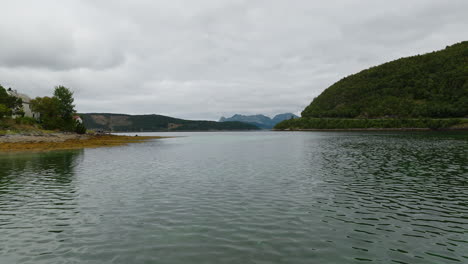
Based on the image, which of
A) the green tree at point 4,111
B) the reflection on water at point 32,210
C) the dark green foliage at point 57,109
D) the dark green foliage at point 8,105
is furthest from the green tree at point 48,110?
Answer: the reflection on water at point 32,210

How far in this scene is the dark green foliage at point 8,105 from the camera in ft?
306

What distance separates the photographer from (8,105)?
10462cm

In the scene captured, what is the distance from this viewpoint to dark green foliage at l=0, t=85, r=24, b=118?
306 feet

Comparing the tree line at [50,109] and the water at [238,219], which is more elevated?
the tree line at [50,109]

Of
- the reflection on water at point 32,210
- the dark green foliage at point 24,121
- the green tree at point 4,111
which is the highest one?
the green tree at point 4,111

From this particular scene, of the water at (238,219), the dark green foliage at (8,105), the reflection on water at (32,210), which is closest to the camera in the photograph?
the water at (238,219)

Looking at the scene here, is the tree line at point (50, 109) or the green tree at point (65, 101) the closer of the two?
the tree line at point (50, 109)

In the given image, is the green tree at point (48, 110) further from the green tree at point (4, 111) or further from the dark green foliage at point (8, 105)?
the green tree at point (4, 111)

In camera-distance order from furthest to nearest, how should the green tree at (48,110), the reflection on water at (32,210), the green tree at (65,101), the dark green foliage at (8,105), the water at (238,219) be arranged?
the green tree at (65,101) < the green tree at (48,110) < the dark green foliage at (8,105) < the reflection on water at (32,210) < the water at (238,219)

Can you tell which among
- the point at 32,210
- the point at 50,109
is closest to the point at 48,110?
the point at 50,109

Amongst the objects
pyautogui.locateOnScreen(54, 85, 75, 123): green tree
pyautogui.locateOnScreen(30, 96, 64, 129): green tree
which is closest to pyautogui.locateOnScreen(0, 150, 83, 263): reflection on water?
pyautogui.locateOnScreen(30, 96, 64, 129): green tree

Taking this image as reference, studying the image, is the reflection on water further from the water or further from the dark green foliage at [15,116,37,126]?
A: the dark green foliage at [15,116,37,126]

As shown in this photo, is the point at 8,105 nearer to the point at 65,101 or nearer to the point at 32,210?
the point at 65,101

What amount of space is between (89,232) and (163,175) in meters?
19.3
